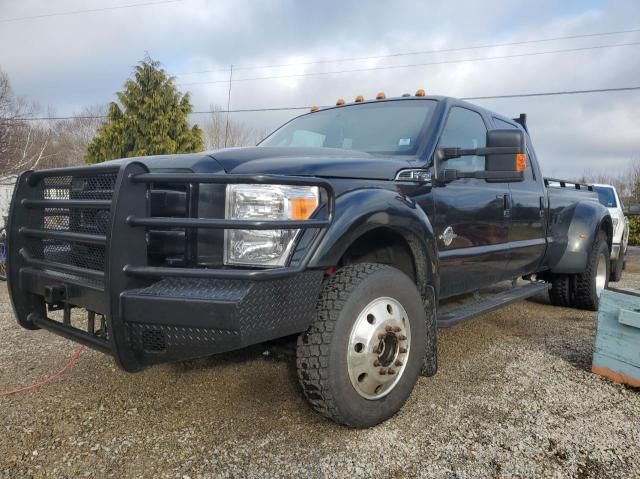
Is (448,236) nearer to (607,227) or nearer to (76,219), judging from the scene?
(76,219)

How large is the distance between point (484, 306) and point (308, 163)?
6.27 ft

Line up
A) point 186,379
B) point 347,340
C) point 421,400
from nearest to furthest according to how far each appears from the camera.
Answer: point 347,340
point 421,400
point 186,379

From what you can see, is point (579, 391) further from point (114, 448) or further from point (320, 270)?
point (114, 448)

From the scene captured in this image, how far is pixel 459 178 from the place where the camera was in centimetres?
331

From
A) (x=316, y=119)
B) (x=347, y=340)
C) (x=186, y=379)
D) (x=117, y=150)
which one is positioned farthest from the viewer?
(x=117, y=150)

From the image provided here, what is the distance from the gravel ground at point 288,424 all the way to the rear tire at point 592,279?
1880 millimetres

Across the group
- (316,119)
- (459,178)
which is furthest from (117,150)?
(459,178)

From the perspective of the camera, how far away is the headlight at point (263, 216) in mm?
2131

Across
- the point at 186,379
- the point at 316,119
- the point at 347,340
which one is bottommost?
the point at 186,379

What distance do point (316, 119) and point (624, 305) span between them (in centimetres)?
256

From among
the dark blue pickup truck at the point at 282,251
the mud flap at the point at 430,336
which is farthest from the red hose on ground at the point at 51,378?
the mud flap at the point at 430,336

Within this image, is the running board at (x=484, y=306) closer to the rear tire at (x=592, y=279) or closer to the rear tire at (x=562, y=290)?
the rear tire at (x=592, y=279)

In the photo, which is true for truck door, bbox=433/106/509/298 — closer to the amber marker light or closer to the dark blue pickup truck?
the dark blue pickup truck

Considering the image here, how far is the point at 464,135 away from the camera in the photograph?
3.73 m
